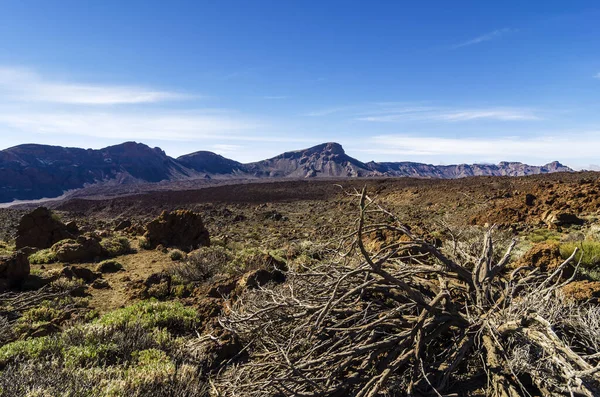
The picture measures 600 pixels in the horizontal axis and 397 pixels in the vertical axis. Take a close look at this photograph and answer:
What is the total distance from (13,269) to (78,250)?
356 cm

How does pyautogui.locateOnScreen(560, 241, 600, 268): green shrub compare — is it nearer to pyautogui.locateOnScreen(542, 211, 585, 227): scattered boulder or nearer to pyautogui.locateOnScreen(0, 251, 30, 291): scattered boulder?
pyautogui.locateOnScreen(542, 211, 585, 227): scattered boulder

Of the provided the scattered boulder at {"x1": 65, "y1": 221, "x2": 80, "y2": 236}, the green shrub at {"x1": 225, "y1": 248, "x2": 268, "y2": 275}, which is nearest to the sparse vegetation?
the green shrub at {"x1": 225, "y1": 248, "x2": 268, "y2": 275}

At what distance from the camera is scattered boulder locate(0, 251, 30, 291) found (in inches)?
289

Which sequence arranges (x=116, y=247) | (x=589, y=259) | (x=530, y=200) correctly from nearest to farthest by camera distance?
(x=589, y=259), (x=116, y=247), (x=530, y=200)

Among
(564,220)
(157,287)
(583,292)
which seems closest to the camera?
(583,292)

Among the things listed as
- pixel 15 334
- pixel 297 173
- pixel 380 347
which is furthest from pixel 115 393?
pixel 297 173

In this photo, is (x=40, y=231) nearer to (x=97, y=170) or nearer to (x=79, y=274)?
(x=79, y=274)

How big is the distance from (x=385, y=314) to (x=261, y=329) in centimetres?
112

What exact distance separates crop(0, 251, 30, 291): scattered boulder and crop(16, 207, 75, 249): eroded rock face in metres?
6.12

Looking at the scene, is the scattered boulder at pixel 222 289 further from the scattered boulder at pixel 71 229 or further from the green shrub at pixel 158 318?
the scattered boulder at pixel 71 229

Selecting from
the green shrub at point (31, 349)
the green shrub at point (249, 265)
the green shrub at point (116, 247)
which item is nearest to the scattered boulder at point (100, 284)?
the green shrub at point (249, 265)

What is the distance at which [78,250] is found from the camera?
35.9 ft

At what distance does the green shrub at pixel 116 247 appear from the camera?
1181cm

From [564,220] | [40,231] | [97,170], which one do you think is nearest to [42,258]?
[40,231]
